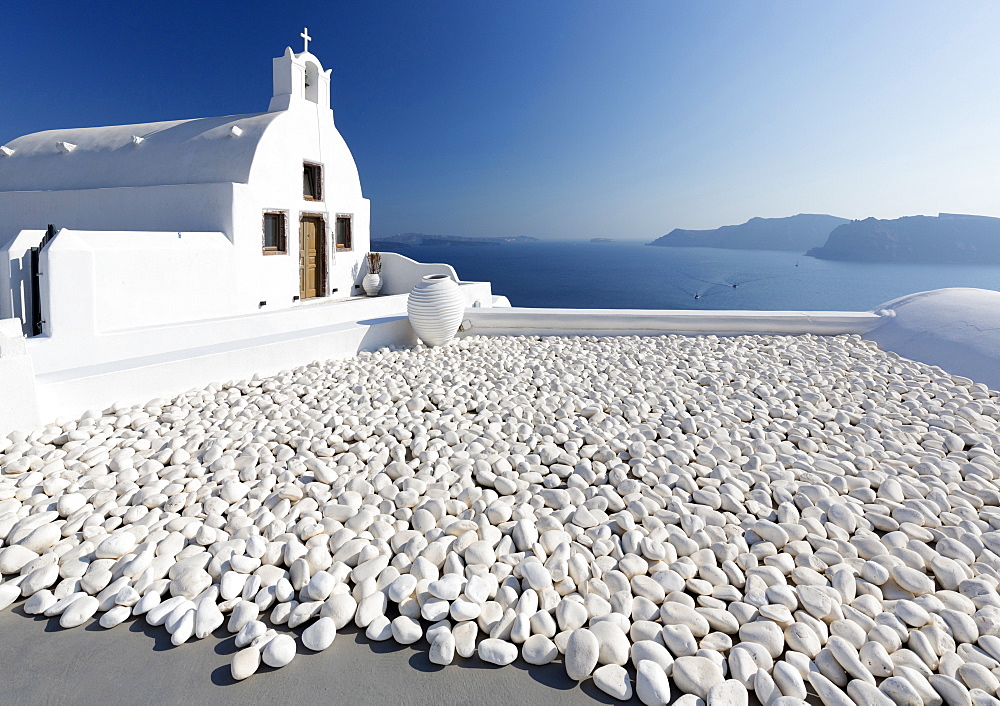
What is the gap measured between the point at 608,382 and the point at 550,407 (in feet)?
3.15

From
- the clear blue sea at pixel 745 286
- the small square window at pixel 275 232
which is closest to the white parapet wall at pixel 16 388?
the small square window at pixel 275 232

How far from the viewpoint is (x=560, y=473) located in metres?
3.32

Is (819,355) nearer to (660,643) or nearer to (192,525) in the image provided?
(660,643)

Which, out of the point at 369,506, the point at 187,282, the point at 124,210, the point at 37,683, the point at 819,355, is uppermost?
the point at 124,210

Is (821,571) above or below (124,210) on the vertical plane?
below

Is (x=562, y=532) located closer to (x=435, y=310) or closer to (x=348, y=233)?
(x=435, y=310)

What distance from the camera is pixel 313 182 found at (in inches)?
423

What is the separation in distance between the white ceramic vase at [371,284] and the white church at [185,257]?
6.1 inches

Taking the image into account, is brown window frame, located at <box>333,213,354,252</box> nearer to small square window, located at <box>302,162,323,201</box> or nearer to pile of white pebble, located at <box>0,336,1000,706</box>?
small square window, located at <box>302,162,323,201</box>

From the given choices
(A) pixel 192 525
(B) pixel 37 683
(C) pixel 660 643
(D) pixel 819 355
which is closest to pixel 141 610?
(B) pixel 37 683

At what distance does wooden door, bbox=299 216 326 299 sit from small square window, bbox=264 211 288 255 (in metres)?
0.52

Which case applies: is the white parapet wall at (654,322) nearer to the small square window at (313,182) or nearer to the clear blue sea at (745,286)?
the small square window at (313,182)

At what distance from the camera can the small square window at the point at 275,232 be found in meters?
9.54

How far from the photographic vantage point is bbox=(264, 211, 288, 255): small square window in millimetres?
9539
